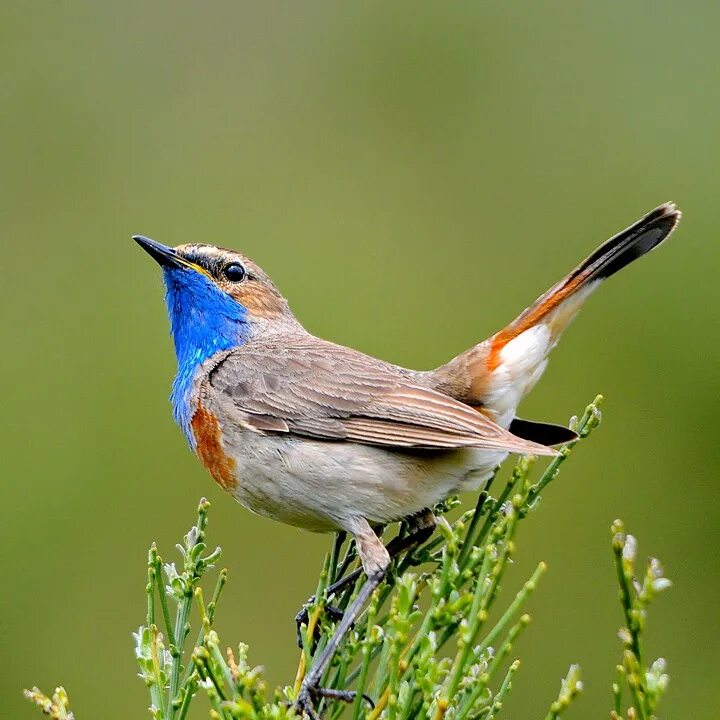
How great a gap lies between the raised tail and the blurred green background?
188 cm

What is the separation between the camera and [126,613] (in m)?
6.12

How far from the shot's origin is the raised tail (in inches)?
168

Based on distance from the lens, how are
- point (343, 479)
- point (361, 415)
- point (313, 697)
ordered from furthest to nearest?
1. point (361, 415)
2. point (343, 479)
3. point (313, 697)

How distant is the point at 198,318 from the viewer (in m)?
4.80

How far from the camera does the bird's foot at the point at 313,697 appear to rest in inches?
126

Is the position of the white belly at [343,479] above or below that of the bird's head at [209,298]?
below

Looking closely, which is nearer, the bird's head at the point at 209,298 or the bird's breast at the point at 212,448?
the bird's breast at the point at 212,448

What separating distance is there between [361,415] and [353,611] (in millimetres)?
827

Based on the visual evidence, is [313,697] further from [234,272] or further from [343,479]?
[234,272]

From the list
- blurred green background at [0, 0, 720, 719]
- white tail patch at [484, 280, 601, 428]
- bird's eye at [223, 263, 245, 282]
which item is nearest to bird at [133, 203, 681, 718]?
white tail patch at [484, 280, 601, 428]

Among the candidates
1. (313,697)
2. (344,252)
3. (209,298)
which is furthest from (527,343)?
(344,252)

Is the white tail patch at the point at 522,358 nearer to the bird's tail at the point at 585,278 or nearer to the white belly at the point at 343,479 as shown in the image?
the bird's tail at the point at 585,278

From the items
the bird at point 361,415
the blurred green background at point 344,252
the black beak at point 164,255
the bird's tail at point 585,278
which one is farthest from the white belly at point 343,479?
the blurred green background at point 344,252

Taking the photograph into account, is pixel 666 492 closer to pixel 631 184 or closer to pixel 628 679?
pixel 631 184
